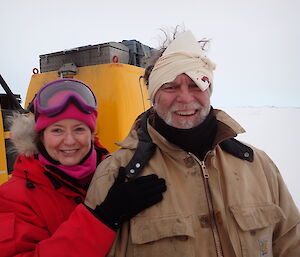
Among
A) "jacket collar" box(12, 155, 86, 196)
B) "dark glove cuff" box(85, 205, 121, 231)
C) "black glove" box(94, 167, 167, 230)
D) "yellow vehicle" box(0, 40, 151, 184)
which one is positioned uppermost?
"yellow vehicle" box(0, 40, 151, 184)

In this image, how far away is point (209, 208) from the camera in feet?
5.01

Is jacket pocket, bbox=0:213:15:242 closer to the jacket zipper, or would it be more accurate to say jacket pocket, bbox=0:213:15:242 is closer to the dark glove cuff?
the dark glove cuff

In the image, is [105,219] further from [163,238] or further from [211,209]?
[211,209]

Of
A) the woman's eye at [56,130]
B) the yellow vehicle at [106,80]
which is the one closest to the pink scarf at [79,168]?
the woman's eye at [56,130]

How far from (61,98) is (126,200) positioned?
88 centimetres

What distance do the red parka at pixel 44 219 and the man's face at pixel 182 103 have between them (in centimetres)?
71

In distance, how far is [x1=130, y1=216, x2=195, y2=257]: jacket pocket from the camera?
56.6 inches

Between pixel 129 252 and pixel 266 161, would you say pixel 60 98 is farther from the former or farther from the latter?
pixel 266 161

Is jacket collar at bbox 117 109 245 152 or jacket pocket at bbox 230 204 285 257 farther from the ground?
jacket collar at bbox 117 109 245 152

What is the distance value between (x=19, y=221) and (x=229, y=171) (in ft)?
3.99

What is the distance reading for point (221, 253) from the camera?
1.47 m

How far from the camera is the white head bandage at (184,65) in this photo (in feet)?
5.52

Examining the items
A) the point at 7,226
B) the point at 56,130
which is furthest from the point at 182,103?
the point at 7,226

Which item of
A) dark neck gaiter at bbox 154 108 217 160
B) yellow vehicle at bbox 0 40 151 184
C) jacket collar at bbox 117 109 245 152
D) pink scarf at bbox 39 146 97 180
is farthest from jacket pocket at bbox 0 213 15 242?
yellow vehicle at bbox 0 40 151 184
